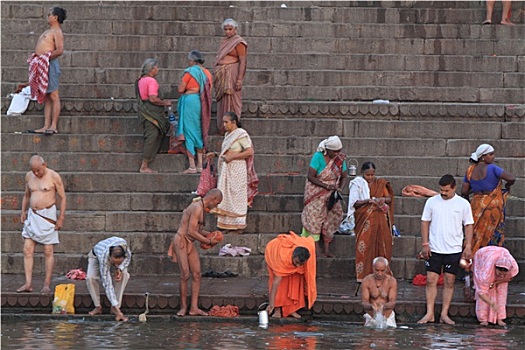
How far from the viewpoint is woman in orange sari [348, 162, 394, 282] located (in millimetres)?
11500

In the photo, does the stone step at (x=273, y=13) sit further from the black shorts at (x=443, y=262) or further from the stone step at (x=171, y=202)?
the black shorts at (x=443, y=262)

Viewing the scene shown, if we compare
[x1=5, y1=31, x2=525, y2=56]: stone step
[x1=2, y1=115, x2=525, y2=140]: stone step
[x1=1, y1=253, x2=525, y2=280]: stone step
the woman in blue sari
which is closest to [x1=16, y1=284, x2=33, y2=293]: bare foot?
[x1=1, y1=253, x2=525, y2=280]: stone step

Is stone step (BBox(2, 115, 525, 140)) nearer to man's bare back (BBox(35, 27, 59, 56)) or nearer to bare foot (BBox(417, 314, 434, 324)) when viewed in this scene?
man's bare back (BBox(35, 27, 59, 56))

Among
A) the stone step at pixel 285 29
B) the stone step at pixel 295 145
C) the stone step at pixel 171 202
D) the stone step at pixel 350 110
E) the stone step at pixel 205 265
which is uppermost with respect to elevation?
the stone step at pixel 285 29

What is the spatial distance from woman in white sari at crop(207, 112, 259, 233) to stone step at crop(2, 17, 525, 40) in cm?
383

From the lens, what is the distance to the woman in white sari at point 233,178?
40.5 feet

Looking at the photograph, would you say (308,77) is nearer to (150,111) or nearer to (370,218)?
(150,111)

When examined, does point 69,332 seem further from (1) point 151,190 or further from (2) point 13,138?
(2) point 13,138

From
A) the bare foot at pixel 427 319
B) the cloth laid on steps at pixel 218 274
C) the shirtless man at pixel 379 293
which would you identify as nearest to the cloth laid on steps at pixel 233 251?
the cloth laid on steps at pixel 218 274

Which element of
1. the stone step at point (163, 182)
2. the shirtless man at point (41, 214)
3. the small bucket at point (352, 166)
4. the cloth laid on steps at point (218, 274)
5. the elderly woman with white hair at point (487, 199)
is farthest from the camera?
the stone step at point (163, 182)

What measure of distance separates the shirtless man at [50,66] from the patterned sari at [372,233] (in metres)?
4.21

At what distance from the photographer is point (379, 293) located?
10.5 metres

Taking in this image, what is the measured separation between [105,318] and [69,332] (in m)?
0.67

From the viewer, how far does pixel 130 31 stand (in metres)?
16.0
